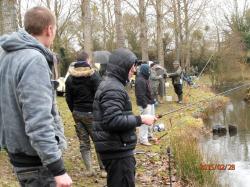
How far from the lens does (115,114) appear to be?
4414mm

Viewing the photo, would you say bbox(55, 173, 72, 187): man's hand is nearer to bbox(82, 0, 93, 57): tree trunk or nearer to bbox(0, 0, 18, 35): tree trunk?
bbox(0, 0, 18, 35): tree trunk

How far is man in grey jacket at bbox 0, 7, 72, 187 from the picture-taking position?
3.01m

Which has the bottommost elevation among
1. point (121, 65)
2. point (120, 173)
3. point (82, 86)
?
point (120, 173)

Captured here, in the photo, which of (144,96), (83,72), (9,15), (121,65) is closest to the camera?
(121,65)

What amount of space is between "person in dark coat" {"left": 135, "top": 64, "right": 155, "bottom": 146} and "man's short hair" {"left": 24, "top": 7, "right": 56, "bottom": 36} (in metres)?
7.11

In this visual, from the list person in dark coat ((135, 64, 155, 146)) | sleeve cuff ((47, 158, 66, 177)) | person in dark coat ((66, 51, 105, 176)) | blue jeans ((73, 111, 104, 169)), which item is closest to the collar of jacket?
person in dark coat ((66, 51, 105, 176))

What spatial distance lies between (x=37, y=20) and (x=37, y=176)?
108cm

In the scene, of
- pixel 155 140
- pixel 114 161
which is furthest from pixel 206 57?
pixel 114 161

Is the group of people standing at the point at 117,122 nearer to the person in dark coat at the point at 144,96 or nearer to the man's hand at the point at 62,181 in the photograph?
the man's hand at the point at 62,181

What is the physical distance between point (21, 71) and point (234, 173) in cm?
748

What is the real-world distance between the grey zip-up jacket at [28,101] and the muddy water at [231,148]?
19.0ft

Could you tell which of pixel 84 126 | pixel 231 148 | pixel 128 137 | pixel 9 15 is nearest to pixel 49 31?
pixel 128 137

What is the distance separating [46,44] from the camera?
3307 mm

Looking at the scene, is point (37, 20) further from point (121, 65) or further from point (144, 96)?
point (144, 96)
